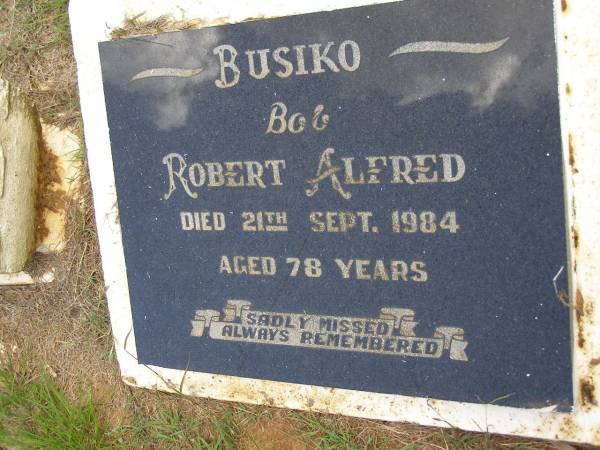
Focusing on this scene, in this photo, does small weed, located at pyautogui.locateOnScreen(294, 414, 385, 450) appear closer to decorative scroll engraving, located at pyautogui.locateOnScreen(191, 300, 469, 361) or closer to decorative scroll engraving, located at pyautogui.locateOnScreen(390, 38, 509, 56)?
decorative scroll engraving, located at pyautogui.locateOnScreen(191, 300, 469, 361)

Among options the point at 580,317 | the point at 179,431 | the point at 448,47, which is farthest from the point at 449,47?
the point at 179,431

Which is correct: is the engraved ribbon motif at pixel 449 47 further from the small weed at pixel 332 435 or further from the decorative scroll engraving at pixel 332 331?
the small weed at pixel 332 435

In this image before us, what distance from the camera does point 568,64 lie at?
153 centimetres

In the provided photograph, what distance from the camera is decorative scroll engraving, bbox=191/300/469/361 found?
1.78 m

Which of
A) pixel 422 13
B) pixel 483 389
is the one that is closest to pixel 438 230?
pixel 483 389

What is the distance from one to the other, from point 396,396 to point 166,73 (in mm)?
1338

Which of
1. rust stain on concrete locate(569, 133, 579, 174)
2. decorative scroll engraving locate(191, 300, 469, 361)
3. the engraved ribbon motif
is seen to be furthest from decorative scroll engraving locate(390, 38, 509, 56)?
decorative scroll engraving locate(191, 300, 469, 361)

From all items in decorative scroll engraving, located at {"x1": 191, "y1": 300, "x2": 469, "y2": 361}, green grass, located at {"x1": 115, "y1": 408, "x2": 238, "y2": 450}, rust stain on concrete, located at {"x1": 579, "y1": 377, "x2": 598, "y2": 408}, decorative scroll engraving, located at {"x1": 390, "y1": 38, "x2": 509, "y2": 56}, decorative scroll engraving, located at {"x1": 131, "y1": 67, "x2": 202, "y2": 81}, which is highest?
decorative scroll engraving, located at {"x1": 131, "y1": 67, "x2": 202, "y2": 81}

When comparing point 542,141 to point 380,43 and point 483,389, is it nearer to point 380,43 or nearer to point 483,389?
→ point 380,43

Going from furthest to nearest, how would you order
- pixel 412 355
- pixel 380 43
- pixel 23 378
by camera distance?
pixel 23 378
pixel 412 355
pixel 380 43

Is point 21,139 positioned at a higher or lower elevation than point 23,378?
higher

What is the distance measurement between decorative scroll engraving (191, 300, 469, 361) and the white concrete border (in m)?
0.18

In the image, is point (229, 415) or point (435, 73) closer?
point (435, 73)

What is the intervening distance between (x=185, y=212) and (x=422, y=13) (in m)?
1.02
